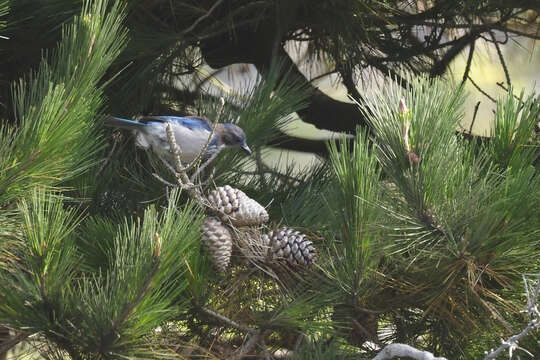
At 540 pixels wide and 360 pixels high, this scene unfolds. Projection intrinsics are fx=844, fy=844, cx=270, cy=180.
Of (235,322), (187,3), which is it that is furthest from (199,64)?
(235,322)

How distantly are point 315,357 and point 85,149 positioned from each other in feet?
1.28

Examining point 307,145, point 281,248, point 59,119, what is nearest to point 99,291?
point 59,119

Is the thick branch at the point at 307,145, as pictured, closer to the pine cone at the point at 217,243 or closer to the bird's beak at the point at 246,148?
the bird's beak at the point at 246,148

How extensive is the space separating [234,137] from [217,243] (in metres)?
0.30

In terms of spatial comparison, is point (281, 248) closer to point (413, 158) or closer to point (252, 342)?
point (252, 342)

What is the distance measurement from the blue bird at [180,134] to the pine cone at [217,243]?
257 mm

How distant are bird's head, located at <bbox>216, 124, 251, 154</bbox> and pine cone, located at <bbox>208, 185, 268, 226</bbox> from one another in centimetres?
20

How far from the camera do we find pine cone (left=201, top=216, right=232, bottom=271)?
1.10 meters

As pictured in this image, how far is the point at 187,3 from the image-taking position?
1733 mm

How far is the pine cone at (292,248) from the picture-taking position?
1.14 metres

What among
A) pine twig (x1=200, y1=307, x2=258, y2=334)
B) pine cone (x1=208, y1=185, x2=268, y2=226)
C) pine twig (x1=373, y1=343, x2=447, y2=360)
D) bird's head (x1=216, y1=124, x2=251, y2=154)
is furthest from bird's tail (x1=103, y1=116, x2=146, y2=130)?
pine twig (x1=373, y1=343, x2=447, y2=360)

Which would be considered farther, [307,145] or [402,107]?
[307,145]

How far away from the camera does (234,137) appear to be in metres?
1.36

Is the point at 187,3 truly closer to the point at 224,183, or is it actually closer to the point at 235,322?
the point at 224,183
